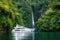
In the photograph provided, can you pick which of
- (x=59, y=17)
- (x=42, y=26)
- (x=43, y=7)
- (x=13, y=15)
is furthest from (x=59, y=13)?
(x=43, y=7)

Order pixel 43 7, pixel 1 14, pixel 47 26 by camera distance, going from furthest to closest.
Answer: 1. pixel 43 7
2. pixel 47 26
3. pixel 1 14

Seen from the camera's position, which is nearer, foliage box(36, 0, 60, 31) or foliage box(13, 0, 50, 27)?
foliage box(36, 0, 60, 31)

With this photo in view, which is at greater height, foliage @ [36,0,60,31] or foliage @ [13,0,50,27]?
foliage @ [13,0,50,27]

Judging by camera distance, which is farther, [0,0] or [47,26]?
[47,26]

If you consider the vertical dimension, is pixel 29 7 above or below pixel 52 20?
above

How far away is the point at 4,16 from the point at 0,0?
Result: 409cm

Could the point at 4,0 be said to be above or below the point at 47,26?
above

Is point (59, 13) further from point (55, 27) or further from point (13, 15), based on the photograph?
point (13, 15)

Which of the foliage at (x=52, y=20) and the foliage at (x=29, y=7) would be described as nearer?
the foliage at (x=52, y=20)

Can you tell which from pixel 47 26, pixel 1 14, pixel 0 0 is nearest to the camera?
pixel 1 14

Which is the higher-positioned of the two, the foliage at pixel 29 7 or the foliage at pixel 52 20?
the foliage at pixel 29 7

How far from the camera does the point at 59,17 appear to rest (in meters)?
47.8

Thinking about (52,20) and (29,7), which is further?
(29,7)

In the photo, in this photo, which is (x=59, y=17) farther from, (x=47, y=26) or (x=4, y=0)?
(x=4, y=0)
